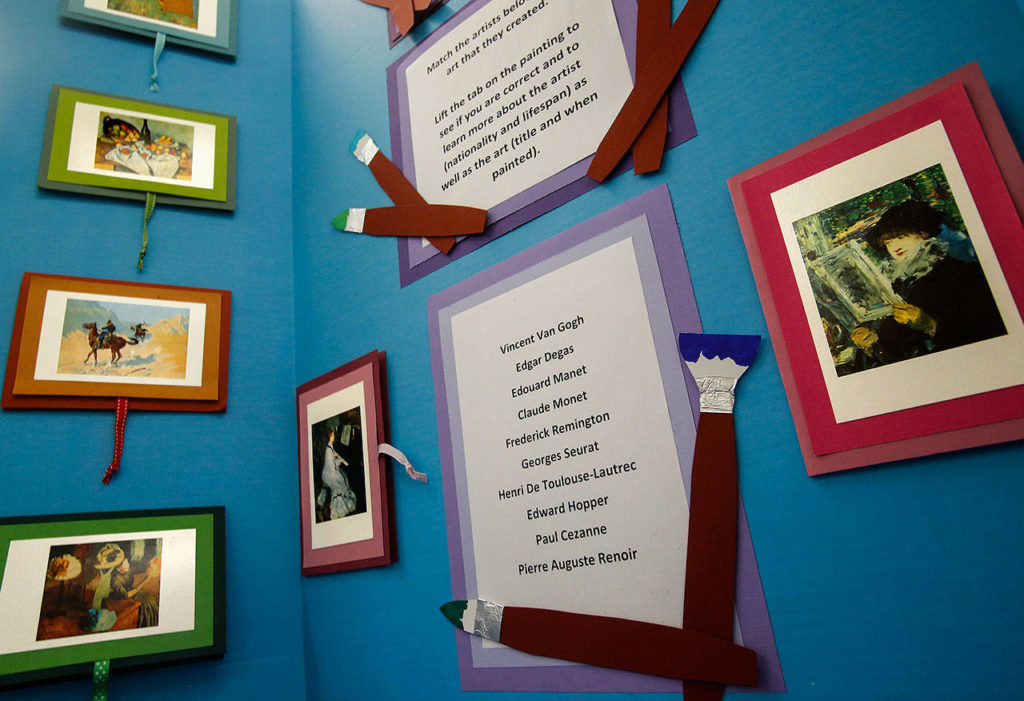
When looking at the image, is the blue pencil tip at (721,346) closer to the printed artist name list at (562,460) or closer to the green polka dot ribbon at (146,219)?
the printed artist name list at (562,460)

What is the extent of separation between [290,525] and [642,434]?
78 centimetres

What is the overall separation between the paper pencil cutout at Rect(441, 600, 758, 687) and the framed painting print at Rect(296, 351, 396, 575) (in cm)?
23

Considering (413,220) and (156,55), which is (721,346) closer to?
(413,220)

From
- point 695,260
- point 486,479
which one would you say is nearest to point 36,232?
point 486,479

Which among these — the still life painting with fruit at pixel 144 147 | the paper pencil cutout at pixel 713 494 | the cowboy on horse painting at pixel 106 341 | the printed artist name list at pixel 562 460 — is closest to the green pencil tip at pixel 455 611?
the printed artist name list at pixel 562 460

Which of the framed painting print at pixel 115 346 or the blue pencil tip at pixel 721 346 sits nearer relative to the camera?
the blue pencil tip at pixel 721 346

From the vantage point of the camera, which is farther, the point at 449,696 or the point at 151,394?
the point at 151,394

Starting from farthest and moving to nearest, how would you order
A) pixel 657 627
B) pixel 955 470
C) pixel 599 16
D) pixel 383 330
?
pixel 383 330, pixel 599 16, pixel 657 627, pixel 955 470

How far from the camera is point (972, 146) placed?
0.56 metres

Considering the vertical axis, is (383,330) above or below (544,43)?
below

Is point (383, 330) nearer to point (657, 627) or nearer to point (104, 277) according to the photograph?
point (104, 277)

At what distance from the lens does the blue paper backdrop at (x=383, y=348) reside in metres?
0.56

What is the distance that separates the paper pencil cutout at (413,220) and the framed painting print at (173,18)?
0.56m

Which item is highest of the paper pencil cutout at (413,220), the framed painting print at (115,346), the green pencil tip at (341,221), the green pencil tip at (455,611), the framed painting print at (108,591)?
the green pencil tip at (341,221)
